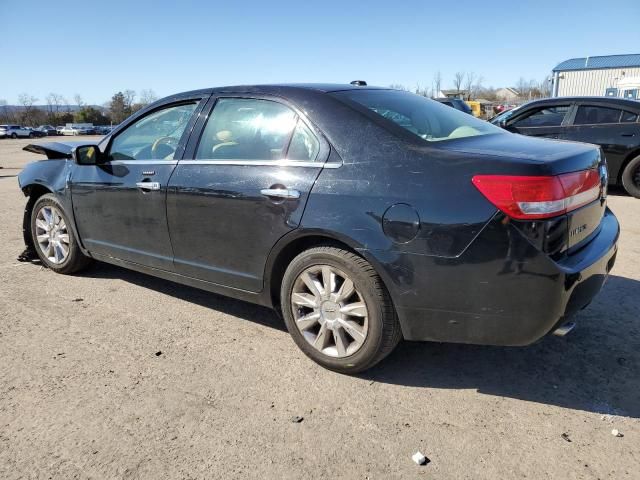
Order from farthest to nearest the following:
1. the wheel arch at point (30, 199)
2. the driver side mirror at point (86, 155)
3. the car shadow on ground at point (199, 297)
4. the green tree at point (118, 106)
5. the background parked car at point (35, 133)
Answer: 1. the green tree at point (118, 106)
2. the background parked car at point (35, 133)
3. the wheel arch at point (30, 199)
4. the driver side mirror at point (86, 155)
5. the car shadow on ground at point (199, 297)

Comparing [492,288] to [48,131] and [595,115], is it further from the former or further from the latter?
[48,131]

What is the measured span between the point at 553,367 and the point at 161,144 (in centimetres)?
307

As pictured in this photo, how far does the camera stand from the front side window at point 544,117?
8.59 meters

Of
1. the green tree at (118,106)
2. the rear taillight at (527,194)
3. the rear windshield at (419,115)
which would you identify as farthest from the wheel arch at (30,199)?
the green tree at (118,106)

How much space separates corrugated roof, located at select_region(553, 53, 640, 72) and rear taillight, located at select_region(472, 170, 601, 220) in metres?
49.5

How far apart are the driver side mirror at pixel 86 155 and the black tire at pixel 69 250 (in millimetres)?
674

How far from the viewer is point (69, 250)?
4.62 m

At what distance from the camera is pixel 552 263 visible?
2297 mm

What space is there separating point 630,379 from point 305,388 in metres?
1.81

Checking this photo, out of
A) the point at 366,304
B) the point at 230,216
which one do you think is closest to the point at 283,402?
the point at 366,304

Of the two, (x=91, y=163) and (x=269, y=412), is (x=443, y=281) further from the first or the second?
(x=91, y=163)

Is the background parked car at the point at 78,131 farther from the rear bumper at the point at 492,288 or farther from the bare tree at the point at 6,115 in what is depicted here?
the rear bumper at the point at 492,288

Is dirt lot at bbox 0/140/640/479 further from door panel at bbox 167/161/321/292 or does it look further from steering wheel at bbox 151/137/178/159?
steering wheel at bbox 151/137/178/159

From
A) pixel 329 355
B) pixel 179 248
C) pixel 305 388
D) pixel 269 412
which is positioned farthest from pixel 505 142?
pixel 179 248
